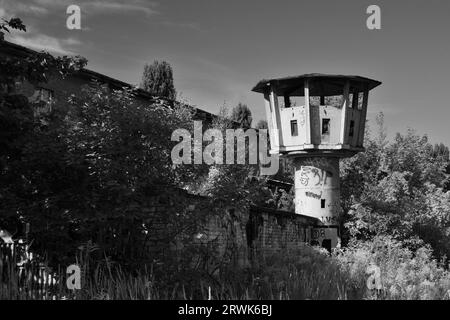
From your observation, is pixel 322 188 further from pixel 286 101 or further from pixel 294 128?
pixel 286 101

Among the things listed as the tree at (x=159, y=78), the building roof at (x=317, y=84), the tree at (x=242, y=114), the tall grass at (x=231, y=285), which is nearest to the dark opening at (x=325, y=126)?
the building roof at (x=317, y=84)

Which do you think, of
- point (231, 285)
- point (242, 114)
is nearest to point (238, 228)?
point (231, 285)

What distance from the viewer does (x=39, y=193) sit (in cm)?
1065

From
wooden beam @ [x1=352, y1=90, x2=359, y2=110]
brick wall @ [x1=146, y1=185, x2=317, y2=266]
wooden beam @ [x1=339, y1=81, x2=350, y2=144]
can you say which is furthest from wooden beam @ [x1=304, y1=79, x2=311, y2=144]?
brick wall @ [x1=146, y1=185, x2=317, y2=266]

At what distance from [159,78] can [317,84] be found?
74.8 feet

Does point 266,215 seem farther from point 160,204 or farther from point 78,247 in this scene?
point 78,247

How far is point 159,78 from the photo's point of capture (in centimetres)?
4366

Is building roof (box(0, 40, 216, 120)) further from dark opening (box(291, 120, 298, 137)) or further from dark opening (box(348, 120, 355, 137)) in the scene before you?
dark opening (box(348, 120, 355, 137))

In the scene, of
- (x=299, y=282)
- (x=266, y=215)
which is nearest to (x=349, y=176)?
(x=266, y=215)

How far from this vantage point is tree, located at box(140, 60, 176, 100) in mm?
43375

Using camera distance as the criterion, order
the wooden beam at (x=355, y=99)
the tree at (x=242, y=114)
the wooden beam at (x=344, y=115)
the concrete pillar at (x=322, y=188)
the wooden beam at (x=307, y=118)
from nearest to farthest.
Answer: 1. the wooden beam at (x=307, y=118)
2. the wooden beam at (x=344, y=115)
3. the concrete pillar at (x=322, y=188)
4. the wooden beam at (x=355, y=99)
5. the tree at (x=242, y=114)

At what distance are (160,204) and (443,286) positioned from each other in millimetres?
6038

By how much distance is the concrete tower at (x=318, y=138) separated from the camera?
22.4 metres

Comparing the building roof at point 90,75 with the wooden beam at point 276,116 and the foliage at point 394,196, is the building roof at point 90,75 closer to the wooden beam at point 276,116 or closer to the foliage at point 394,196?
the wooden beam at point 276,116
